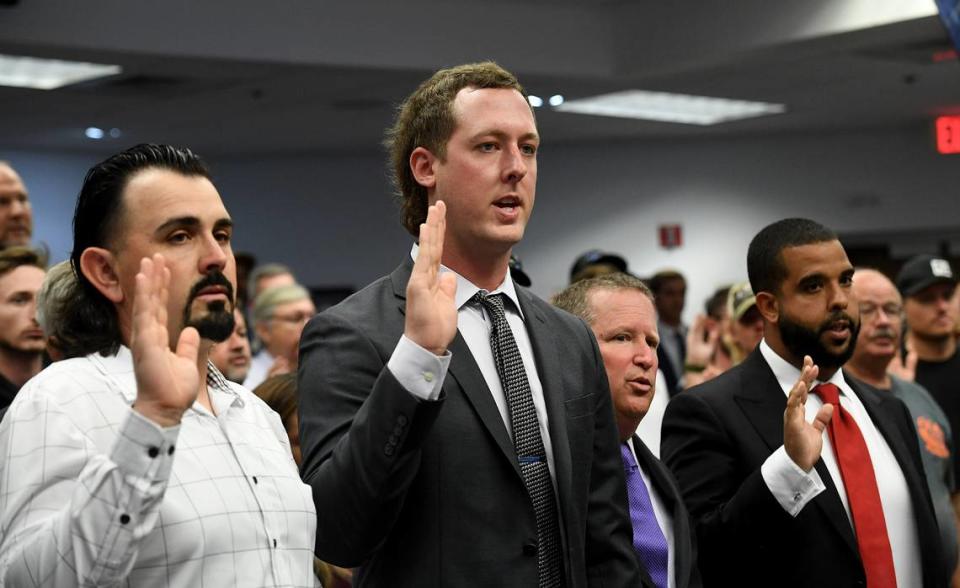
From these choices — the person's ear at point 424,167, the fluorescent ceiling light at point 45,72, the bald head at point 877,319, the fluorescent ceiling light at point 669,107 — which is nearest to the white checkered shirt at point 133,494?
the person's ear at point 424,167

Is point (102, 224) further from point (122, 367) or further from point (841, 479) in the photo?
point (841, 479)

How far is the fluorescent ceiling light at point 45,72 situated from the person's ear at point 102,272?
5906mm

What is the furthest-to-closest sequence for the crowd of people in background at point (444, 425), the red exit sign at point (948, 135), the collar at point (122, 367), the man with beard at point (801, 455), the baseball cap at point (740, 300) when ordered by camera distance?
the baseball cap at point (740, 300) → the red exit sign at point (948, 135) → the man with beard at point (801, 455) → the collar at point (122, 367) → the crowd of people in background at point (444, 425)

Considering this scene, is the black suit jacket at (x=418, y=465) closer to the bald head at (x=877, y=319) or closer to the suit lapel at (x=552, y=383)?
the suit lapel at (x=552, y=383)

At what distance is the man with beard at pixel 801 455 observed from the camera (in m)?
2.64

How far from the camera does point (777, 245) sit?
299cm

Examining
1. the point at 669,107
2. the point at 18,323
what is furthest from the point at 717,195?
the point at 18,323

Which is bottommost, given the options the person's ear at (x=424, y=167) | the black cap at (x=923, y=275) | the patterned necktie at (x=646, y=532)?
the patterned necktie at (x=646, y=532)

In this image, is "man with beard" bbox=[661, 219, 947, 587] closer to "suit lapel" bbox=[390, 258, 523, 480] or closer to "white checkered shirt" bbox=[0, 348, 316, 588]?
"suit lapel" bbox=[390, 258, 523, 480]

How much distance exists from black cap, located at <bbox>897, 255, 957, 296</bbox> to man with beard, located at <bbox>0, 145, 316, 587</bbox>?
3537mm

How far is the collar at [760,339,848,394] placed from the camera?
2926 mm

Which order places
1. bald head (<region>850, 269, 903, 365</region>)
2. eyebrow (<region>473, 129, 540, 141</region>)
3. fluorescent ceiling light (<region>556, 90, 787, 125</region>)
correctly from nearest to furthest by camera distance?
eyebrow (<region>473, 129, 540, 141</region>), bald head (<region>850, 269, 903, 365</region>), fluorescent ceiling light (<region>556, 90, 787, 125</region>)

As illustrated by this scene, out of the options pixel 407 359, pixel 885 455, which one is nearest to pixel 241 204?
pixel 885 455

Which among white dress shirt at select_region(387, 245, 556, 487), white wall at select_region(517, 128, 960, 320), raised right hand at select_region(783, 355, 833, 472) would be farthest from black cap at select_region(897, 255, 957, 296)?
white wall at select_region(517, 128, 960, 320)
